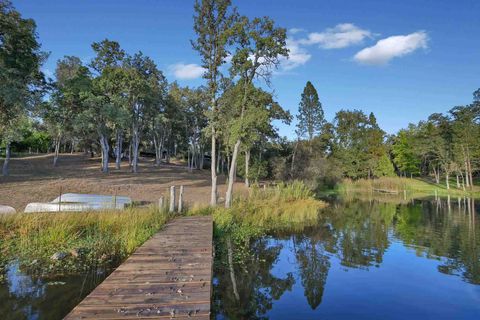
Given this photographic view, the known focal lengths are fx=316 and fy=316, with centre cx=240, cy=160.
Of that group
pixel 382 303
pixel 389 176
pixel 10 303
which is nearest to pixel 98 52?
pixel 10 303

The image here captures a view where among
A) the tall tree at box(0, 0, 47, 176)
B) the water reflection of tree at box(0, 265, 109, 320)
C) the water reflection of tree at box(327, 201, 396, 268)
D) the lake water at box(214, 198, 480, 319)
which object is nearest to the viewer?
the water reflection of tree at box(0, 265, 109, 320)

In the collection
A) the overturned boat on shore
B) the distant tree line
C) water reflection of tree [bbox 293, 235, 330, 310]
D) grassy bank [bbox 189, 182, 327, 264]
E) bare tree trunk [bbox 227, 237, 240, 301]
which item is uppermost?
the distant tree line

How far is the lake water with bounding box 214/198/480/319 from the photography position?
7281mm

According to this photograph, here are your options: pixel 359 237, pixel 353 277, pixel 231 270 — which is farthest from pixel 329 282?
pixel 359 237

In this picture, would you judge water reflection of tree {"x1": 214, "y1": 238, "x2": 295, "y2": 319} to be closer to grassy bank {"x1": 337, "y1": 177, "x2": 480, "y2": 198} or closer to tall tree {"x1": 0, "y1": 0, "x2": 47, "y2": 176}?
tall tree {"x1": 0, "y1": 0, "x2": 47, "y2": 176}

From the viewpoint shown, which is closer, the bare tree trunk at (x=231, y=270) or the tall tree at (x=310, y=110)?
the bare tree trunk at (x=231, y=270)

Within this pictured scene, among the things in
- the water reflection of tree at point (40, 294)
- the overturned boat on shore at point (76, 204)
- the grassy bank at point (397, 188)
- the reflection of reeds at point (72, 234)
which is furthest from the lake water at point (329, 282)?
the grassy bank at point (397, 188)

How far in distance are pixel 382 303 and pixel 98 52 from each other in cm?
3379

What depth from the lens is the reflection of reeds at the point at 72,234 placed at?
8984 millimetres

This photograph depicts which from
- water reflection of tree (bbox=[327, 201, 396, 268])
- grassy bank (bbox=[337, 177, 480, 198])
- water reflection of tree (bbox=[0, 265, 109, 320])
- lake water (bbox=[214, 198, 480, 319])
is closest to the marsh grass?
water reflection of tree (bbox=[0, 265, 109, 320])

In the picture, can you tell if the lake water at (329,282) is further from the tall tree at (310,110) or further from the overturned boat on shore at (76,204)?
the tall tree at (310,110)

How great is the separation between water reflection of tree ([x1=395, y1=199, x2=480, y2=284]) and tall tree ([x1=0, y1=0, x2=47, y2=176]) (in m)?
22.5

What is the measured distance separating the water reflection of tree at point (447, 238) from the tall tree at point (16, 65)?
22514mm

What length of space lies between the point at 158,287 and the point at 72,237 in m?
5.63
